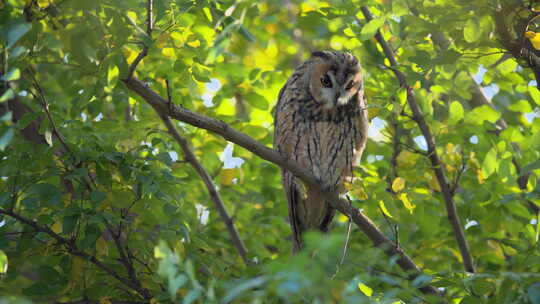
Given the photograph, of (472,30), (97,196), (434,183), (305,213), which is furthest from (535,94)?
(97,196)

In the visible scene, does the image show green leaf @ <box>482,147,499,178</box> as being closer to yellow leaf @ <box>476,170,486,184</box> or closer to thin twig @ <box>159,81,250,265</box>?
yellow leaf @ <box>476,170,486,184</box>

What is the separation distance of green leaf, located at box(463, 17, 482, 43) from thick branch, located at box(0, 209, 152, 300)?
1629mm

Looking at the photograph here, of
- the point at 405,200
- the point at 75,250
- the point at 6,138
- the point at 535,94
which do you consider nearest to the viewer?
the point at 6,138

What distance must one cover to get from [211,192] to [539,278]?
6.52ft

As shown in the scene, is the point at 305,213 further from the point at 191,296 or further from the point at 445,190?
the point at 191,296

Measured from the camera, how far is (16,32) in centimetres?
151

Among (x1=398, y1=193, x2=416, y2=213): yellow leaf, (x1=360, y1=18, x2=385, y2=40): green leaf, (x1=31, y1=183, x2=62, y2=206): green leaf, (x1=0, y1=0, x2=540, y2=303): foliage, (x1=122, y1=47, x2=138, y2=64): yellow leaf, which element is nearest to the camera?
(x1=0, y1=0, x2=540, y2=303): foliage

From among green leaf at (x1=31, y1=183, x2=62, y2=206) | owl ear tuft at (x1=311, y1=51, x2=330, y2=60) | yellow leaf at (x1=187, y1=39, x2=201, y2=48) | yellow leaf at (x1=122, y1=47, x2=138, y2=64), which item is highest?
yellow leaf at (x1=187, y1=39, x2=201, y2=48)

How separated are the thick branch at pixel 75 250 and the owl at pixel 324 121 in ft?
3.67

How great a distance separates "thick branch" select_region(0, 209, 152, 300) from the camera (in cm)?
232

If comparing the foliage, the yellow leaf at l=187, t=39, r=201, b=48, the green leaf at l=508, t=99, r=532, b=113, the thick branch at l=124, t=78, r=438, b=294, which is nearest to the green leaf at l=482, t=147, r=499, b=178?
the foliage

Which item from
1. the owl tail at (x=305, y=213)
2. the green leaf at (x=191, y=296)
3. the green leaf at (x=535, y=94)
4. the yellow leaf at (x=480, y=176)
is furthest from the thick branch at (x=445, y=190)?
the green leaf at (x=191, y=296)

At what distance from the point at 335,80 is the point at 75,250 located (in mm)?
1616

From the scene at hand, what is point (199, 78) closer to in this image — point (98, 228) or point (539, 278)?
point (98, 228)
